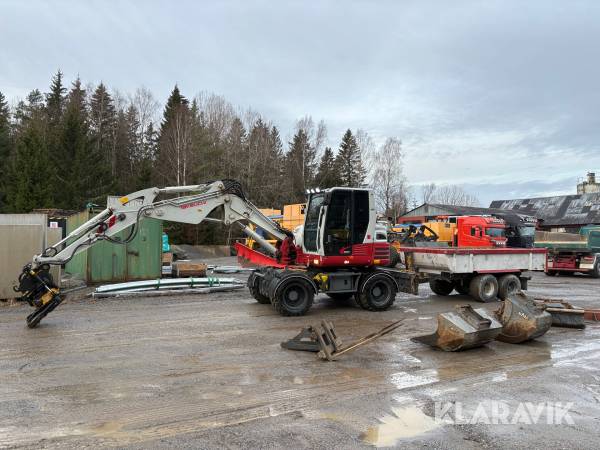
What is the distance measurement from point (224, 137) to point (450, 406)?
42.2 metres

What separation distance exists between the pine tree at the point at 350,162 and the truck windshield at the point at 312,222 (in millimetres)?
46257

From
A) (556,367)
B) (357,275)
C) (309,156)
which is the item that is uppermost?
(309,156)

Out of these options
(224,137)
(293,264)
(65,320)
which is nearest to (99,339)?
(65,320)

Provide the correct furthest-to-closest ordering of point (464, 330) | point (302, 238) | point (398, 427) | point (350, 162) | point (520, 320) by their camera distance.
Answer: point (350, 162), point (302, 238), point (520, 320), point (464, 330), point (398, 427)

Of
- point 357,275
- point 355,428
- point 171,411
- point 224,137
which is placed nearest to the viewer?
point 355,428

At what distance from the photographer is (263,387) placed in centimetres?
570

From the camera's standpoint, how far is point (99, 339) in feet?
26.5

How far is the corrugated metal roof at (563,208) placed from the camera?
1949 inches

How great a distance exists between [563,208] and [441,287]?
4678 centimetres

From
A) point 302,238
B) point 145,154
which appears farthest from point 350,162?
point 302,238

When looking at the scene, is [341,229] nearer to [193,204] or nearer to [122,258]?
[193,204]

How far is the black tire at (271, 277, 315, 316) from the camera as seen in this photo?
1027 cm

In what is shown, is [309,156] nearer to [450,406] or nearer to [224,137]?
[224,137]

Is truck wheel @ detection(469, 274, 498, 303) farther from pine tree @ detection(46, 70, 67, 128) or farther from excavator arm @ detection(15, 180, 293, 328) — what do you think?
pine tree @ detection(46, 70, 67, 128)
